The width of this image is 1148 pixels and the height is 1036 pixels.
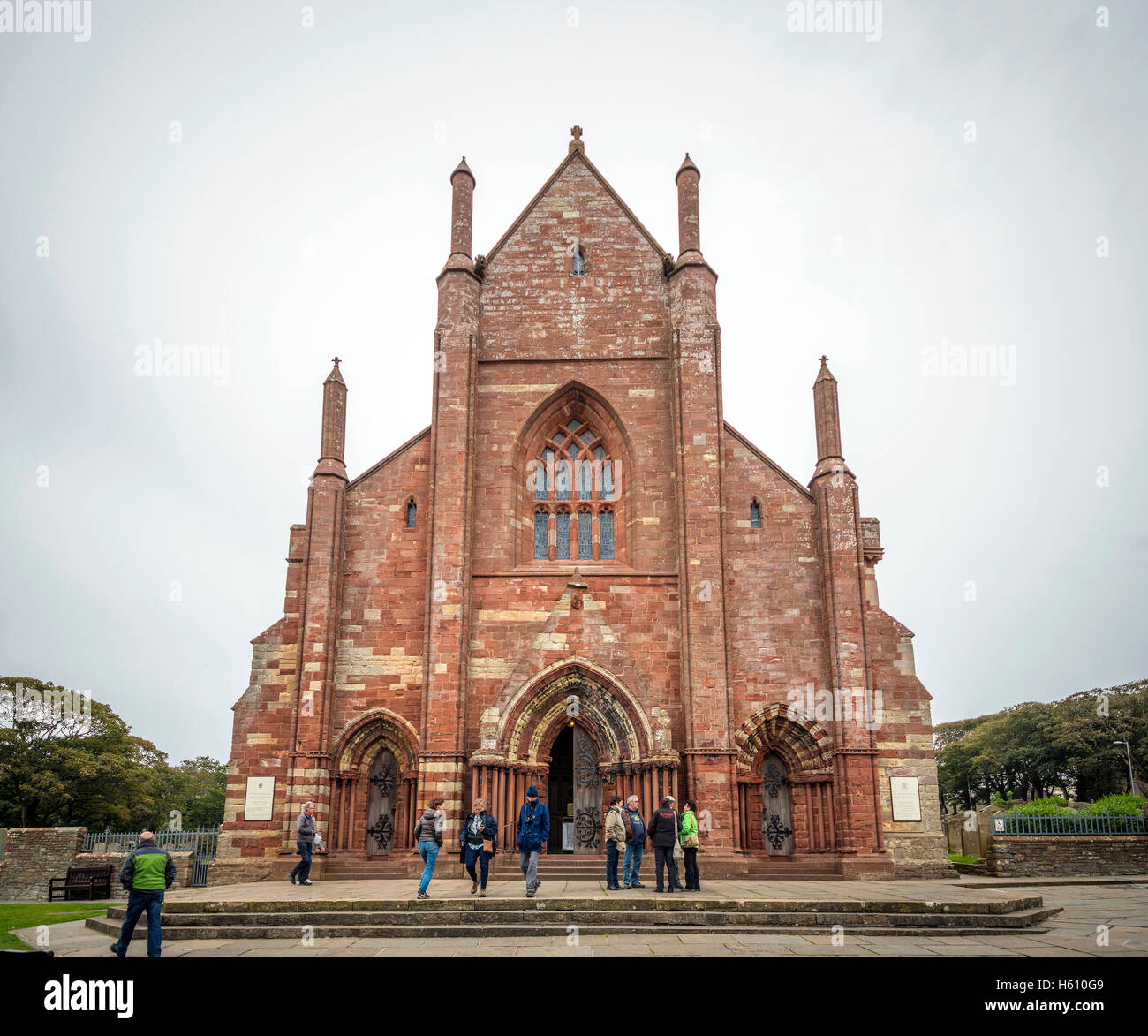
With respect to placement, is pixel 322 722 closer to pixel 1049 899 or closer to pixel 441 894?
pixel 441 894

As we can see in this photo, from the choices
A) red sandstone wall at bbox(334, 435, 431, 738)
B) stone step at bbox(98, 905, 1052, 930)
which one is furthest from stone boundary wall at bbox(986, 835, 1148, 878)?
red sandstone wall at bbox(334, 435, 431, 738)

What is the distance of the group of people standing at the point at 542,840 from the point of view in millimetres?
15547

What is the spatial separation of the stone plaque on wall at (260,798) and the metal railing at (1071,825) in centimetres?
1912

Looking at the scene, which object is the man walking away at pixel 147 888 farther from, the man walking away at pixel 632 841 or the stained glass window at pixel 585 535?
the stained glass window at pixel 585 535

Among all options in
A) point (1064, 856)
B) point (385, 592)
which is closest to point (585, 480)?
point (385, 592)

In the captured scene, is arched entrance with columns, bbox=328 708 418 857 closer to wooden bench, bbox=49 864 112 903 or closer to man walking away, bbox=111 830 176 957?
wooden bench, bbox=49 864 112 903

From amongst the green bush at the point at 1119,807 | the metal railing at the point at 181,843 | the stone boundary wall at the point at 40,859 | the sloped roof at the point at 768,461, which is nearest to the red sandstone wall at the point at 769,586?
the sloped roof at the point at 768,461

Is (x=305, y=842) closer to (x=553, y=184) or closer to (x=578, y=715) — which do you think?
(x=578, y=715)

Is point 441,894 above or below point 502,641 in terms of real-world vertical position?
below

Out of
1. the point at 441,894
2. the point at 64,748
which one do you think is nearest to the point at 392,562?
the point at 441,894

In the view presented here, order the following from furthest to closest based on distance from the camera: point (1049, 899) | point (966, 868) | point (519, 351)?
point (966, 868) < point (519, 351) < point (1049, 899)

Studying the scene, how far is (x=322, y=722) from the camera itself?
22.0 metres
